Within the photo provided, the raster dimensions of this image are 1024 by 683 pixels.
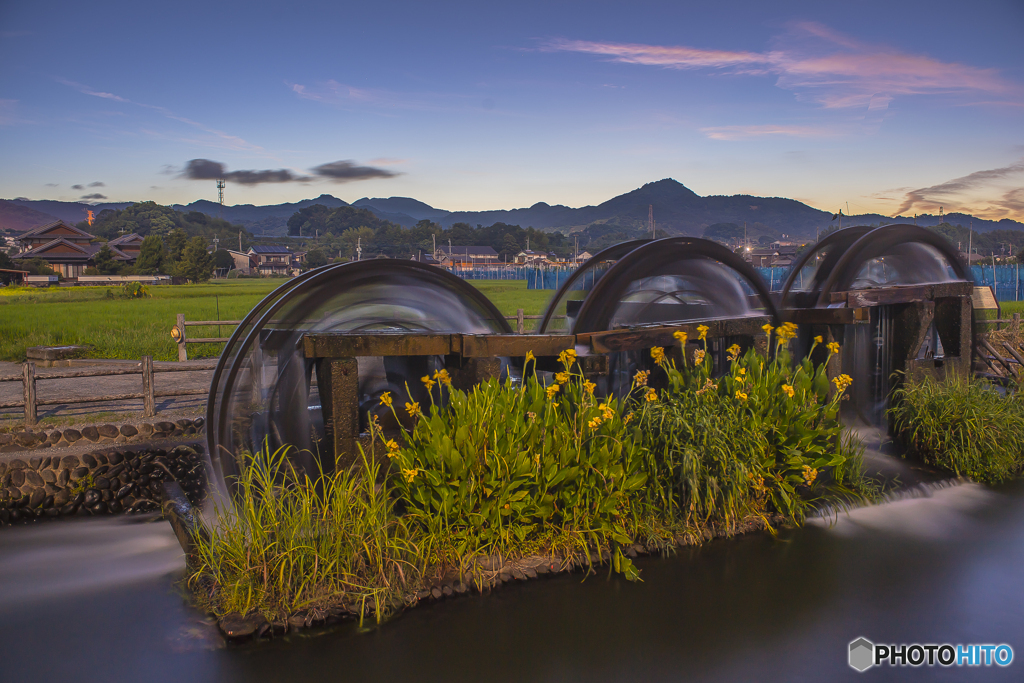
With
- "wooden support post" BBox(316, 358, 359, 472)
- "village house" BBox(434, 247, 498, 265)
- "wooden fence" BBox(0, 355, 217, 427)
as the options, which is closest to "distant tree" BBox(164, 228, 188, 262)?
"village house" BBox(434, 247, 498, 265)

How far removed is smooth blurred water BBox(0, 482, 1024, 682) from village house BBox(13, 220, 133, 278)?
79.6 m

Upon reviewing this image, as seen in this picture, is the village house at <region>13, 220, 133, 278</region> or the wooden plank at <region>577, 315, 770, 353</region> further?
the village house at <region>13, 220, 133, 278</region>

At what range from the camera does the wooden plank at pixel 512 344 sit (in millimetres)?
5641

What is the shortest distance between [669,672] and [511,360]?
3.32m

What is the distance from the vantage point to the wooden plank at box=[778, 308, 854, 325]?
25.4 feet

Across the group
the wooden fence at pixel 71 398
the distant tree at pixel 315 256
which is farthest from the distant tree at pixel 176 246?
the wooden fence at pixel 71 398

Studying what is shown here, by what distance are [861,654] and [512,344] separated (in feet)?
11.3

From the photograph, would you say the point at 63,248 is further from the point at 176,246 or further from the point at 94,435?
the point at 94,435

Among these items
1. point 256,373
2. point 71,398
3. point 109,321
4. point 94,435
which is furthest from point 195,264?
point 256,373

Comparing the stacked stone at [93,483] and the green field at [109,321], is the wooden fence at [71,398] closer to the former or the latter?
the stacked stone at [93,483]

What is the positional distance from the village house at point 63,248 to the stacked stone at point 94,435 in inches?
2994

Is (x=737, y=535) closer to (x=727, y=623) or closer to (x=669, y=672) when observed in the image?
(x=727, y=623)

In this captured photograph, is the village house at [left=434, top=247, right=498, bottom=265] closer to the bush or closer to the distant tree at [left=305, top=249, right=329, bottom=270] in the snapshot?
the distant tree at [left=305, top=249, right=329, bottom=270]

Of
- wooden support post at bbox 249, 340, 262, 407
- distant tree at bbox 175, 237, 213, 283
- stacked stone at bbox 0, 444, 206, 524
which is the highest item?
distant tree at bbox 175, 237, 213, 283
